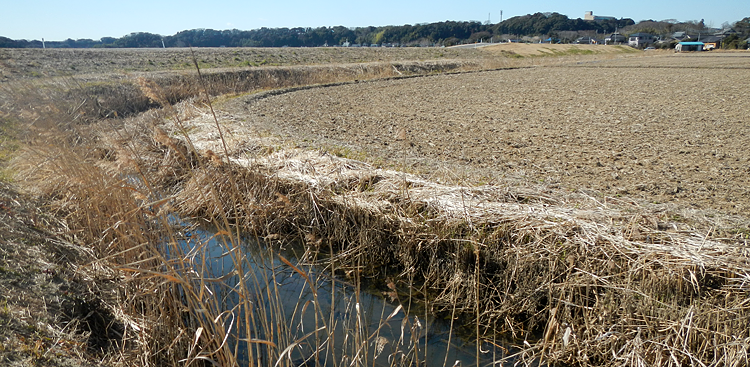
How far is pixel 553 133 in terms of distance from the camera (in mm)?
7758

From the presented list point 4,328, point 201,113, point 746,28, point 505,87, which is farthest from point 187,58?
point 746,28

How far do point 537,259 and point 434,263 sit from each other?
895mm

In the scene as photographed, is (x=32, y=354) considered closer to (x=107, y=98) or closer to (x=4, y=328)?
(x=4, y=328)

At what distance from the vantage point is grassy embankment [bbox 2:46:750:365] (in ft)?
8.78

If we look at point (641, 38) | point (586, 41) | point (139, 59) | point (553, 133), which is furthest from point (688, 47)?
point (553, 133)

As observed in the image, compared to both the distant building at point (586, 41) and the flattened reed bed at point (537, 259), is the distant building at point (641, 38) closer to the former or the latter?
the distant building at point (586, 41)

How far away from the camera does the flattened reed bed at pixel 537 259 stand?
281cm

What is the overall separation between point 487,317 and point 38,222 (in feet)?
13.5

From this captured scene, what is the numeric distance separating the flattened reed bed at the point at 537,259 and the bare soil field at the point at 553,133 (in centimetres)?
87

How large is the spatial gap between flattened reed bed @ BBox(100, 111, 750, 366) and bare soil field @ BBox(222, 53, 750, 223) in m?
0.87

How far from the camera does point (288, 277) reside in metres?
4.49

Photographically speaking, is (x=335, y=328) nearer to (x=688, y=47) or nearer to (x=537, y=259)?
(x=537, y=259)

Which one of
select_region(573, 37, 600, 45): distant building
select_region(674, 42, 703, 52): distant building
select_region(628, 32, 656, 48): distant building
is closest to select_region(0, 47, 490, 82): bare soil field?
select_region(674, 42, 703, 52): distant building

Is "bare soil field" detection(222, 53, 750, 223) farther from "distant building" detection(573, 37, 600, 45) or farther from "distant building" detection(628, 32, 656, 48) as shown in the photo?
"distant building" detection(628, 32, 656, 48)
